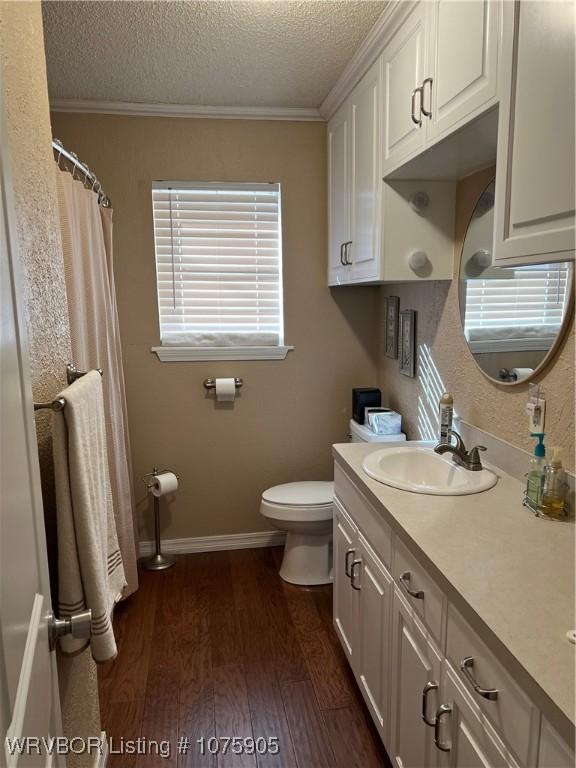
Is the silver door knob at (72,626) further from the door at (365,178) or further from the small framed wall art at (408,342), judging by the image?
the small framed wall art at (408,342)

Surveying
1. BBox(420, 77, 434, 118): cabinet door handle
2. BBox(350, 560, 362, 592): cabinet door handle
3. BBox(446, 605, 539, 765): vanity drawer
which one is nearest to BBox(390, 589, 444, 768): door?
BBox(446, 605, 539, 765): vanity drawer

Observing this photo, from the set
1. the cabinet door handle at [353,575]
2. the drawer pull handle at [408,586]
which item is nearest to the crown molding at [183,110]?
the cabinet door handle at [353,575]

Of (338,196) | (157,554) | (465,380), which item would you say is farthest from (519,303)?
(157,554)

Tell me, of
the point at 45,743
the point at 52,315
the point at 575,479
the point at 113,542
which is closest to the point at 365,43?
the point at 52,315

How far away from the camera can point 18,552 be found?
74 cm

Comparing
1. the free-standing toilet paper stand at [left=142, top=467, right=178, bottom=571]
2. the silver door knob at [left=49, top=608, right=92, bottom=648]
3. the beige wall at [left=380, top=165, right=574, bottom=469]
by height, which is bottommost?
the free-standing toilet paper stand at [left=142, top=467, right=178, bottom=571]

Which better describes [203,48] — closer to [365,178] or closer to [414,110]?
A: [365,178]

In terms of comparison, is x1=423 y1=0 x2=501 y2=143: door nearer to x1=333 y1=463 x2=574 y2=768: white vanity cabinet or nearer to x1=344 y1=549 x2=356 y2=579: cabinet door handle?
x1=333 y1=463 x2=574 y2=768: white vanity cabinet

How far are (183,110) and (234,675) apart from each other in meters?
2.68

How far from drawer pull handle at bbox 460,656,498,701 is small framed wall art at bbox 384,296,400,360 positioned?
1885mm

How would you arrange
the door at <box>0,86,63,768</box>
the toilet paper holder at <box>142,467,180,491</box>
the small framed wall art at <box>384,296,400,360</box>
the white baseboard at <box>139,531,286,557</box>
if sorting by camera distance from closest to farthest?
the door at <box>0,86,63,768</box> < the small framed wall art at <box>384,296,400,360</box> < the toilet paper holder at <box>142,467,180,491</box> < the white baseboard at <box>139,531,286,557</box>

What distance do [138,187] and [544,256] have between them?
2.29m

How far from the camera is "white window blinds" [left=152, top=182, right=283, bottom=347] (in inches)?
114

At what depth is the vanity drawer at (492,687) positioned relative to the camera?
90cm
